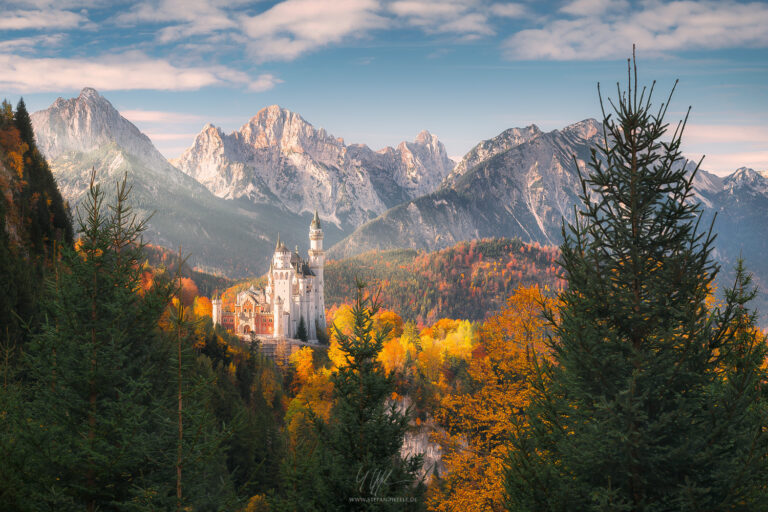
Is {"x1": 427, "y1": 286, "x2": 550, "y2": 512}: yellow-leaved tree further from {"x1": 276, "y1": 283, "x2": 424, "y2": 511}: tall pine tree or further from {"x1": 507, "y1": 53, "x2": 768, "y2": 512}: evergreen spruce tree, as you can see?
{"x1": 507, "y1": 53, "x2": 768, "y2": 512}: evergreen spruce tree

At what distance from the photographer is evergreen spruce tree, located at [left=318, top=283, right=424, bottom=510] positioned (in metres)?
13.0

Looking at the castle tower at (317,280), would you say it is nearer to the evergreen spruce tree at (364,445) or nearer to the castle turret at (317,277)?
the castle turret at (317,277)

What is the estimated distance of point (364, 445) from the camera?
13.5m

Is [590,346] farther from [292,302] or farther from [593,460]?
[292,302]

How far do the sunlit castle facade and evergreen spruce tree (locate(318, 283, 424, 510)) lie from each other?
282ft

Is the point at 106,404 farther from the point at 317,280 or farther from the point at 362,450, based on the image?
the point at 317,280

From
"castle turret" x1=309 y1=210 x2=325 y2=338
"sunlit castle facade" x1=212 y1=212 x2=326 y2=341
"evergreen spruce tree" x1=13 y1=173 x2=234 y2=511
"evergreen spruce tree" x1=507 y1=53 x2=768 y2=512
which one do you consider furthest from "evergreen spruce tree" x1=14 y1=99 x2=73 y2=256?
"evergreen spruce tree" x1=507 y1=53 x2=768 y2=512

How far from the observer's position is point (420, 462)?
46.6 ft

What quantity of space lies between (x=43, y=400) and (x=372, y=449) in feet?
28.0

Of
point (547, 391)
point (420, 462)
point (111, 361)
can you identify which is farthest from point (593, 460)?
point (111, 361)

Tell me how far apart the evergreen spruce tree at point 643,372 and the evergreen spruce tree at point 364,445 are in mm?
3710

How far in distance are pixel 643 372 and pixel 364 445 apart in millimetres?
7094
